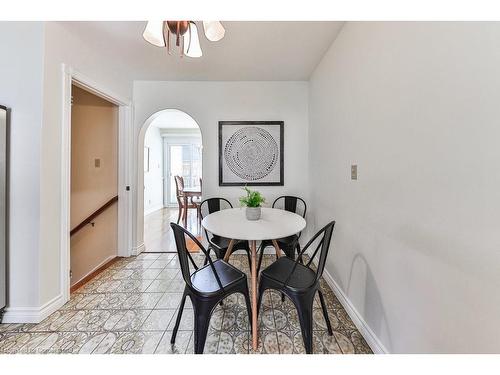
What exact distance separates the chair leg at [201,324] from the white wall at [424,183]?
1043 mm

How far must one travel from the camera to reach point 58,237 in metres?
1.71

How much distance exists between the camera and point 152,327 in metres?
1.52

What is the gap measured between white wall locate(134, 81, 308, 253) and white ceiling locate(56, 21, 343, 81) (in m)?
0.12

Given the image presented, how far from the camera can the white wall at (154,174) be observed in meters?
5.73

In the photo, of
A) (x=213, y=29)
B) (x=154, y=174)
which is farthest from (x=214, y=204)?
(x=154, y=174)

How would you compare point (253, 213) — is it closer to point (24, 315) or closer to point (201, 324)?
point (201, 324)

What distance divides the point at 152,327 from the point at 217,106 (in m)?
2.53

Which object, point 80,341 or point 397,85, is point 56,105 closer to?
point 80,341

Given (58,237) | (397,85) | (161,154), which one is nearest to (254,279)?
(397,85)

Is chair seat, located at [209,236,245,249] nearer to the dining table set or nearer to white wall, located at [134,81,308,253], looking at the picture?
the dining table set

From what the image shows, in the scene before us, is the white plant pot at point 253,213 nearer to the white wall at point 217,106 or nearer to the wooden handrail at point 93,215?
the white wall at point 217,106

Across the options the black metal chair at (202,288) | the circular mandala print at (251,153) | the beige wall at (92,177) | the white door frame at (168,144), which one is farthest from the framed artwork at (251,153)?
the white door frame at (168,144)

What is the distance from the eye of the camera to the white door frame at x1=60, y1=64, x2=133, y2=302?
175cm
